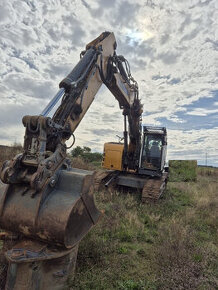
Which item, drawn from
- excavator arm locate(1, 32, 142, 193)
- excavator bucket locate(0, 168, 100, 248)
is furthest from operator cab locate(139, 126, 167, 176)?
excavator bucket locate(0, 168, 100, 248)

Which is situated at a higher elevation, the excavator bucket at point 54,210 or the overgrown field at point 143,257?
the excavator bucket at point 54,210

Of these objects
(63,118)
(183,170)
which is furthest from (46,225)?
(183,170)

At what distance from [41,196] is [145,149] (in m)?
7.01

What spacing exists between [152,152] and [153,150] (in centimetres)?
9

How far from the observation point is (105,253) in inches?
157

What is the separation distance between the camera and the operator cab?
9.33m

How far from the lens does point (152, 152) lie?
31.1 feet

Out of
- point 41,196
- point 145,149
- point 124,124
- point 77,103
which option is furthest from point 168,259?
point 145,149

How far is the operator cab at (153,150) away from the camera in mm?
9328

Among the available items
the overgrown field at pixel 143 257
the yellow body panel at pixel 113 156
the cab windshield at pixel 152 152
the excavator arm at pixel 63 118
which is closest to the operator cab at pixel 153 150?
the cab windshield at pixel 152 152

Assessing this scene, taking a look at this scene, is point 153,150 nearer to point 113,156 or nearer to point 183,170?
point 113,156

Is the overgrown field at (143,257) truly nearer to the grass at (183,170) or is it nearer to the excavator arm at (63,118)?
the excavator arm at (63,118)

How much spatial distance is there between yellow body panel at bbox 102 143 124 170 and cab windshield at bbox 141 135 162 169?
0.91m

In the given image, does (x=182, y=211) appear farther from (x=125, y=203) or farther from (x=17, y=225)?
(x=17, y=225)
